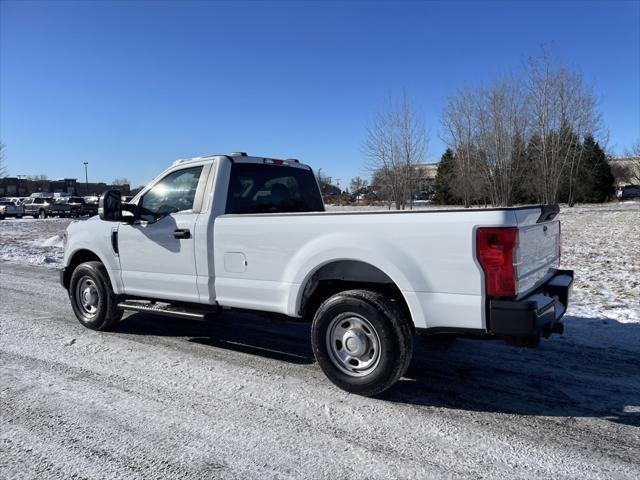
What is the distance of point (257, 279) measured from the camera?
446 centimetres

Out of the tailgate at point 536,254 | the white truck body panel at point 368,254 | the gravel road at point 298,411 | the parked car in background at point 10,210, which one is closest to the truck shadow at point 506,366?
the gravel road at point 298,411

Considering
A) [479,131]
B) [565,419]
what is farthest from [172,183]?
[479,131]

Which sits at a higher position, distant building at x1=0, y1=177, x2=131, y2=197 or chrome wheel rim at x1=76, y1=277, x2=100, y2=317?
distant building at x1=0, y1=177, x2=131, y2=197

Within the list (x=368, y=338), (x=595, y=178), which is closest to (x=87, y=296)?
(x=368, y=338)

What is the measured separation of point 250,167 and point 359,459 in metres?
3.32

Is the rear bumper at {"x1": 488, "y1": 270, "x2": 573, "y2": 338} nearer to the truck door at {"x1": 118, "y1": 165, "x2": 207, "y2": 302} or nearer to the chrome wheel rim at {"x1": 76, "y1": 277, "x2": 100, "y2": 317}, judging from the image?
the truck door at {"x1": 118, "y1": 165, "x2": 207, "y2": 302}

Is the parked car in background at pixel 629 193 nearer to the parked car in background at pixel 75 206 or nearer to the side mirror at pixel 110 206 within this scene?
the parked car in background at pixel 75 206

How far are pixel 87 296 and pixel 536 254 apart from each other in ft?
17.0

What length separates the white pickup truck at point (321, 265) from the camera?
338 centimetres

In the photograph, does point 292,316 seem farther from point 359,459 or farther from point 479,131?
point 479,131

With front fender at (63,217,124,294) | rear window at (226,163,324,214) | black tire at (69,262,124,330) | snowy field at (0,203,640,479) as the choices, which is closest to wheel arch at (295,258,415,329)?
snowy field at (0,203,640,479)

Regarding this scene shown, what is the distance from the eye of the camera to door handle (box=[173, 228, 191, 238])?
15.9 feet

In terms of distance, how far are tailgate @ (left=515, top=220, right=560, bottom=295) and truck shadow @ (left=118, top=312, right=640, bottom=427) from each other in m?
0.91

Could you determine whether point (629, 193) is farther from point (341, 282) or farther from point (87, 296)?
point (87, 296)
